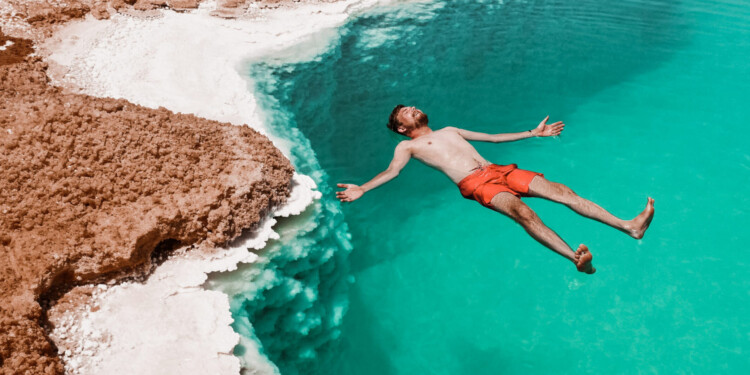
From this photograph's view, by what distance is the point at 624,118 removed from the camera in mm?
6586

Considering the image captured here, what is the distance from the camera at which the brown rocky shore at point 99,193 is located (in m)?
2.63

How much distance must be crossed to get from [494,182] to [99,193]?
2824 millimetres

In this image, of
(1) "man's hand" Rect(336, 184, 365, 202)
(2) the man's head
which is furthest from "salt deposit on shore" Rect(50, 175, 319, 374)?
(2) the man's head

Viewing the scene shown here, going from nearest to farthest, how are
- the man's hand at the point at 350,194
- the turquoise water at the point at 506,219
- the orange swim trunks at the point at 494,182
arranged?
the man's hand at the point at 350,194 → the orange swim trunks at the point at 494,182 → the turquoise water at the point at 506,219

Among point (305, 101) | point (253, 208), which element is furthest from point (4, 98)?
point (305, 101)

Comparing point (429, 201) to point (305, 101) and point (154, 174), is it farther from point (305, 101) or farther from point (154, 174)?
point (154, 174)

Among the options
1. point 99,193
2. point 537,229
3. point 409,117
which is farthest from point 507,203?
point 99,193

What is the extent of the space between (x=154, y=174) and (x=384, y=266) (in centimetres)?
265

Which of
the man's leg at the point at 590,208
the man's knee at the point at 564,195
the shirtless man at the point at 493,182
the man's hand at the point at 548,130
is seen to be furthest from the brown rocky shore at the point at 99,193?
the man's hand at the point at 548,130

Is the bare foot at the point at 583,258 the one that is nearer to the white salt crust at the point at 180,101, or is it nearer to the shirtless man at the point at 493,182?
the shirtless man at the point at 493,182

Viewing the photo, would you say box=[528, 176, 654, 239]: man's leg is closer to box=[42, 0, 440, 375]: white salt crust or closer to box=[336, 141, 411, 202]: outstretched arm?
box=[336, 141, 411, 202]: outstretched arm

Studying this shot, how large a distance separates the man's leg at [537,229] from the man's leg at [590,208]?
0.73 ft

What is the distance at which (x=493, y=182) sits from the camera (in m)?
3.94

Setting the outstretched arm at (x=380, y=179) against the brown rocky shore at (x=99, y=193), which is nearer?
the brown rocky shore at (x=99, y=193)
